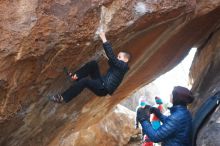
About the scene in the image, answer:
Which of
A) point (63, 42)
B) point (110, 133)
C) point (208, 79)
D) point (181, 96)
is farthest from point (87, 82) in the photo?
point (110, 133)

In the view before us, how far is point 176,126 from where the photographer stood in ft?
25.3

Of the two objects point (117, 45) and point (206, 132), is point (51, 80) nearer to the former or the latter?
point (117, 45)

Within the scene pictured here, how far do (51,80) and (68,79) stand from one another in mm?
380

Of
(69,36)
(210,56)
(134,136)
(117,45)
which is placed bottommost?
(134,136)

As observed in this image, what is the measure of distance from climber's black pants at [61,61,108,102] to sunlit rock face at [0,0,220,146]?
25 cm

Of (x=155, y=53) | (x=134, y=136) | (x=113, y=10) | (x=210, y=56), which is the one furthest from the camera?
A: (x=134, y=136)

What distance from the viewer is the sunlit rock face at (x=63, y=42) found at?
7.82 m

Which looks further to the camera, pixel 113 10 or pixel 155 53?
pixel 155 53

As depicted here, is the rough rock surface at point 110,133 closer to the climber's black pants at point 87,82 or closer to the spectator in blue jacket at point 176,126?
the climber's black pants at point 87,82

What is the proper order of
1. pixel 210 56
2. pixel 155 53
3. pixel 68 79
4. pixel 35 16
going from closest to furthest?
pixel 35 16 < pixel 68 79 < pixel 155 53 < pixel 210 56

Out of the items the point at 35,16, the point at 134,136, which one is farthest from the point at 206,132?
the point at 134,136

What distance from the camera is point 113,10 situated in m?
8.31

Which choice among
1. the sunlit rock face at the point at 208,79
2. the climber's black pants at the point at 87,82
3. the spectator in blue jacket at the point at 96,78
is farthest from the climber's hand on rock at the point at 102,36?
the sunlit rock face at the point at 208,79

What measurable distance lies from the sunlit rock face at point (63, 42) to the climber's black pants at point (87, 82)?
25 cm
